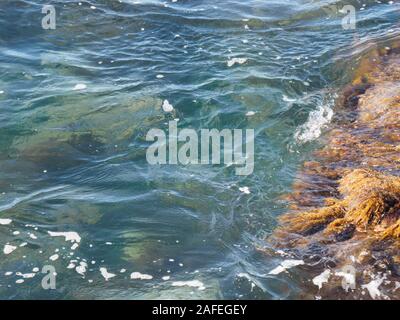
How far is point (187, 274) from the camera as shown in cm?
595

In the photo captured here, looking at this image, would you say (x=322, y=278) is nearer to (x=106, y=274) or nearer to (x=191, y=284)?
(x=191, y=284)

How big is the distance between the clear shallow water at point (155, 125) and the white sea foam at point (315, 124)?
0.10 ft

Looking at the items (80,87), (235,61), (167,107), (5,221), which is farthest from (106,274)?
(235,61)

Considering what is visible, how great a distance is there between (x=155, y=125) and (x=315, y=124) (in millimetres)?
2629

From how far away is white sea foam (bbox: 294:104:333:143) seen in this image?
832cm

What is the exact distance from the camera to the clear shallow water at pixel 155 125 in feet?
20.1

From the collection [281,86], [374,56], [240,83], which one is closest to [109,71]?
[240,83]

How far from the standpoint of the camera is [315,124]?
8617 millimetres

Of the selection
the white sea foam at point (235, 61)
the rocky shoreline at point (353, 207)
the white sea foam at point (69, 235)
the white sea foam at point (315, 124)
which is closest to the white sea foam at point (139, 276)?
the white sea foam at point (69, 235)

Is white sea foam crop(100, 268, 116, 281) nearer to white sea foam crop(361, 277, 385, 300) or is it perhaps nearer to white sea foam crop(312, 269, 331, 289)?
white sea foam crop(312, 269, 331, 289)

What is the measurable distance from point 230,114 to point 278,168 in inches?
64.7
